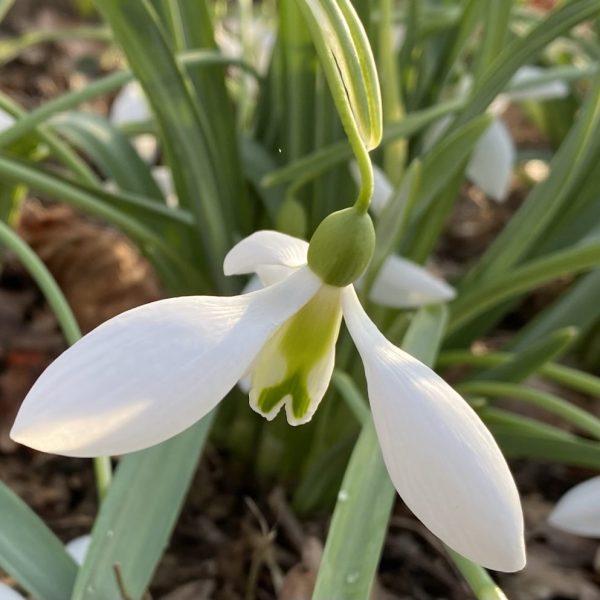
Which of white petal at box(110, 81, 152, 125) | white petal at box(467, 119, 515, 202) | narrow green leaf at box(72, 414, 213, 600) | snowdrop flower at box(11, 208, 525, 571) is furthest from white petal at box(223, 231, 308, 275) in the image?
white petal at box(110, 81, 152, 125)

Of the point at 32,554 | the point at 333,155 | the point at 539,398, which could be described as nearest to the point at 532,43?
the point at 333,155

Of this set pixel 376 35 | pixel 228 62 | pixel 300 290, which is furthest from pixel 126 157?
pixel 300 290

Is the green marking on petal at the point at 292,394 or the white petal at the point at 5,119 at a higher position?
the green marking on petal at the point at 292,394

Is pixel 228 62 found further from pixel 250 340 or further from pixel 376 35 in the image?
pixel 250 340

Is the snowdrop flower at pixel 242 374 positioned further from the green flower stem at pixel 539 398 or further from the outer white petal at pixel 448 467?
the green flower stem at pixel 539 398

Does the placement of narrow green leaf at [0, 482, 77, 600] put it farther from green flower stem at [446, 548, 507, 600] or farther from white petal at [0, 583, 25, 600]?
green flower stem at [446, 548, 507, 600]

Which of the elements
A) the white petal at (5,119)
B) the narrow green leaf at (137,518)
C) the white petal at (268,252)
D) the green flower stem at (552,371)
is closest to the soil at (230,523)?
the narrow green leaf at (137,518)
